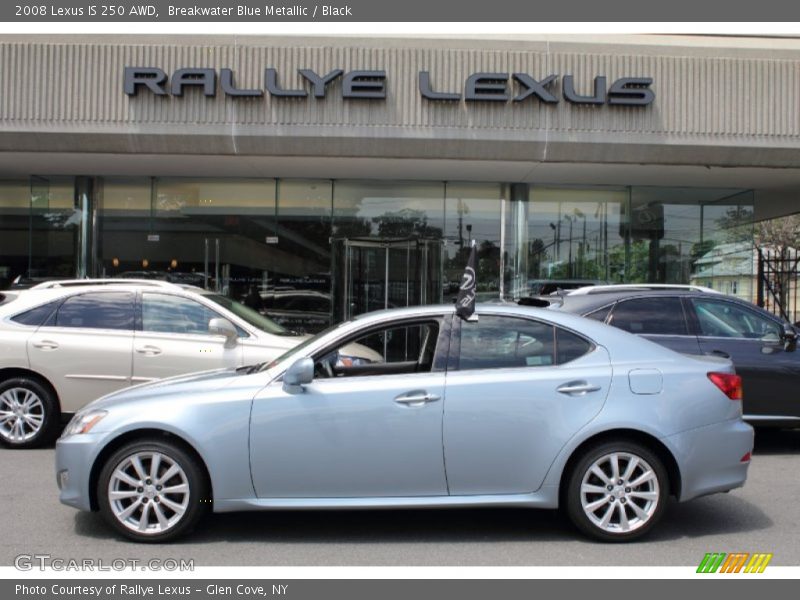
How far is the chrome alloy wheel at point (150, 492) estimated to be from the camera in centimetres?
496

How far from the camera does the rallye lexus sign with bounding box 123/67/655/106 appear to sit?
1175cm

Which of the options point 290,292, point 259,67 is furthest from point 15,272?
point 259,67

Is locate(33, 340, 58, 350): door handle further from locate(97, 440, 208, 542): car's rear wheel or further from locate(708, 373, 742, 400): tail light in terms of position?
locate(708, 373, 742, 400): tail light

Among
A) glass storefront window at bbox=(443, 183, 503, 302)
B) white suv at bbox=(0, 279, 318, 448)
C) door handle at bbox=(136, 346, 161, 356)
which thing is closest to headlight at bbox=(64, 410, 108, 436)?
white suv at bbox=(0, 279, 318, 448)

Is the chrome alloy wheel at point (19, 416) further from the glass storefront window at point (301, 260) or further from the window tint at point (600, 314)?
the glass storefront window at point (301, 260)

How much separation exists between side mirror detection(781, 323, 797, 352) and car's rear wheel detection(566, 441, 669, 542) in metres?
3.68

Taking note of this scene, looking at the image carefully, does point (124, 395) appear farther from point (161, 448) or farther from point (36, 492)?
point (36, 492)

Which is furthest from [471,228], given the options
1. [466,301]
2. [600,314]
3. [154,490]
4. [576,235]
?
[154,490]

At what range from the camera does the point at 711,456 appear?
508 centimetres

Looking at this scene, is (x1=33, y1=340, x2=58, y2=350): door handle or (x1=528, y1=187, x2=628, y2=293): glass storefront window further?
(x1=528, y1=187, x2=628, y2=293): glass storefront window

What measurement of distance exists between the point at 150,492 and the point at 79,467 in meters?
0.52

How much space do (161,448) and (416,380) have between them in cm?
178

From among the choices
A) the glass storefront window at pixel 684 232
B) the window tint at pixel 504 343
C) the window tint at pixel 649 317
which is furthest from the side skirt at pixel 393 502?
the glass storefront window at pixel 684 232

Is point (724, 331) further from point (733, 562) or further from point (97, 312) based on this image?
point (97, 312)
